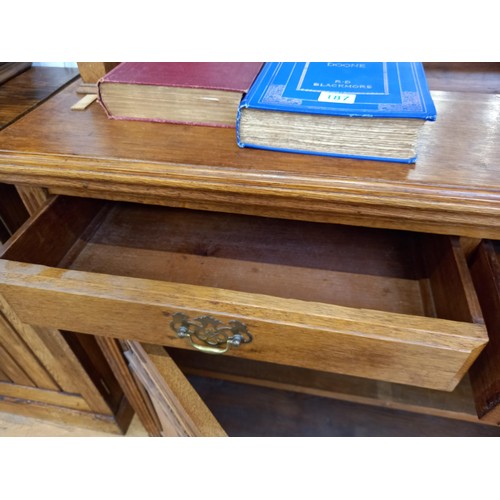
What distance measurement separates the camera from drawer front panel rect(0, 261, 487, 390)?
0.42 m

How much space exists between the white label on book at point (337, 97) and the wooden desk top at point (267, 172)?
0.07m

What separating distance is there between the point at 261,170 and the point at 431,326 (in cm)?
25

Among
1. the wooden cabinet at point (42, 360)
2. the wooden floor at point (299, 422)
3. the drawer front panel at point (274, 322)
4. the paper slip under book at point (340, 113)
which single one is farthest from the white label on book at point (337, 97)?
the wooden floor at point (299, 422)

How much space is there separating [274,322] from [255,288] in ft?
0.51

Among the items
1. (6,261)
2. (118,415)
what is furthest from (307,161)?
(118,415)

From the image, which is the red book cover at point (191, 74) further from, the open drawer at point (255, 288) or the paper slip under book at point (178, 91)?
the open drawer at point (255, 288)

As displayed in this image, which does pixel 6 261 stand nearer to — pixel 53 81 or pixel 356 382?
pixel 53 81

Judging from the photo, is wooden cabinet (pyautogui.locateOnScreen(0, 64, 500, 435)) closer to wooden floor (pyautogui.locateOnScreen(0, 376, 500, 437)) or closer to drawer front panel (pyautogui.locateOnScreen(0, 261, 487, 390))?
drawer front panel (pyautogui.locateOnScreen(0, 261, 487, 390))

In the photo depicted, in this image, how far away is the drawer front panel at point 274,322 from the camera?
16.7 inches

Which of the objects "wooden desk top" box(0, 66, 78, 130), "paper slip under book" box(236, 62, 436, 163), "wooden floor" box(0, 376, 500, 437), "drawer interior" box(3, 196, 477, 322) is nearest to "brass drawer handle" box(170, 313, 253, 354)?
"drawer interior" box(3, 196, 477, 322)

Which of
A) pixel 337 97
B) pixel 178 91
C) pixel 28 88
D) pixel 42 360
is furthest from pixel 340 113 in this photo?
pixel 42 360

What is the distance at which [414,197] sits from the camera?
43 cm

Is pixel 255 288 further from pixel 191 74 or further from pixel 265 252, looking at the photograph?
pixel 191 74

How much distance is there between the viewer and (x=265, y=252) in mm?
651
